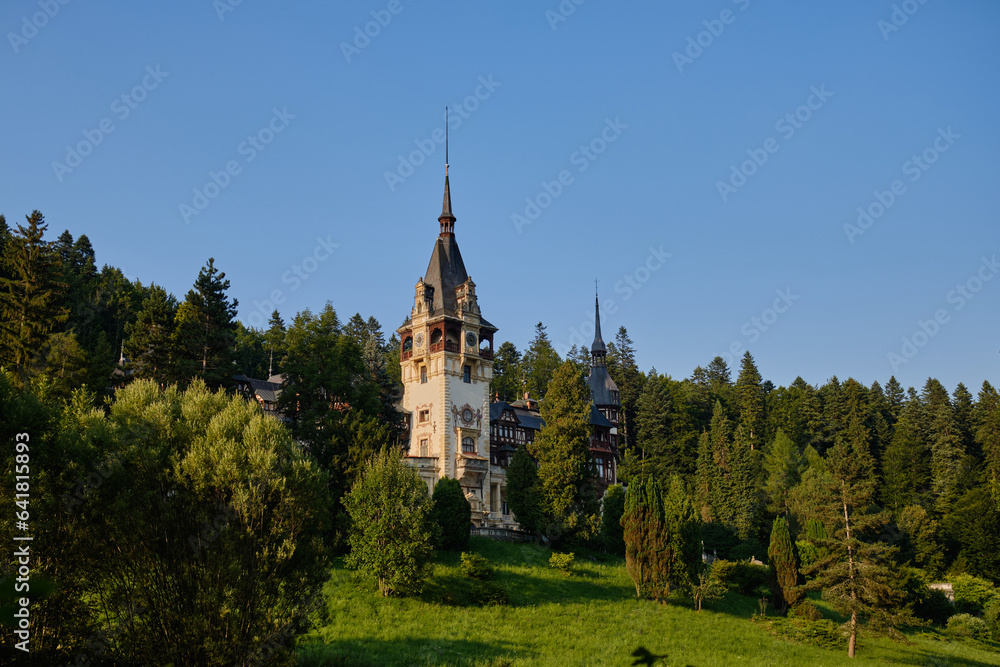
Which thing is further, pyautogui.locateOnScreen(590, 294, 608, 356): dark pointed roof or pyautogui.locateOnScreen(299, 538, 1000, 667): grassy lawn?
pyautogui.locateOnScreen(590, 294, 608, 356): dark pointed roof

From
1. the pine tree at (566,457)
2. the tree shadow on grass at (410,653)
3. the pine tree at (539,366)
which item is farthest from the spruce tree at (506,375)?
the tree shadow on grass at (410,653)

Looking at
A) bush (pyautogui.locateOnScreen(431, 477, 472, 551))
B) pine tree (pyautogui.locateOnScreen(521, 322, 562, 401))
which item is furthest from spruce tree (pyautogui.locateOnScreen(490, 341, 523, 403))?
bush (pyautogui.locateOnScreen(431, 477, 472, 551))

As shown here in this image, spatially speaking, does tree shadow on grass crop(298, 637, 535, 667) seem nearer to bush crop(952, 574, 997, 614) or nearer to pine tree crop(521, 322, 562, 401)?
bush crop(952, 574, 997, 614)

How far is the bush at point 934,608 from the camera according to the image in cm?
5666

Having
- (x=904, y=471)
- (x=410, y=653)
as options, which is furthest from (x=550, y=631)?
(x=904, y=471)

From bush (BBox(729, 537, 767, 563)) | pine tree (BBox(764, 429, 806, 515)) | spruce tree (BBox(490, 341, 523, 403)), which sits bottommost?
bush (BBox(729, 537, 767, 563))

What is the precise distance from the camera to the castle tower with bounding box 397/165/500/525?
61000 millimetres

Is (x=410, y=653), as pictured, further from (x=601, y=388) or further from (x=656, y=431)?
(x=656, y=431)

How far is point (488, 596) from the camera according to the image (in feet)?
133

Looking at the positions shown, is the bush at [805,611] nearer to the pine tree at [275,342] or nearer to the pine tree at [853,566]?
the pine tree at [853,566]

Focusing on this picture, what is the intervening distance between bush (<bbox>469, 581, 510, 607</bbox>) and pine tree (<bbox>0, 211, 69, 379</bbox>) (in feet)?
82.2

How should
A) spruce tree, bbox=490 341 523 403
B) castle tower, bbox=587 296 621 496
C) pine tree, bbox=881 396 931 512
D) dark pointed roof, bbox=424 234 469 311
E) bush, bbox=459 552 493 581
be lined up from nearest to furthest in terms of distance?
bush, bbox=459 552 493 581
dark pointed roof, bbox=424 234 469 311
pine tree, bbox=881 396 931 512
castle tower, bbox=587 296 621 496
spruce tree, bbox=490 341 523 403

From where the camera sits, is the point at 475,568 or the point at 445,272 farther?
the point at 445,272

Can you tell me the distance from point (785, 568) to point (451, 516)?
62.7 feet
